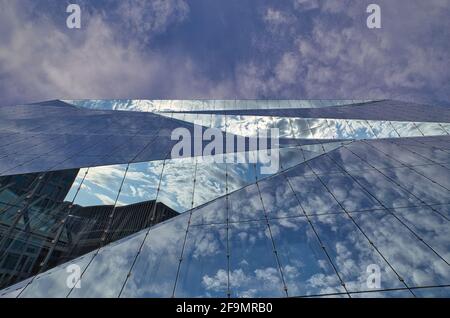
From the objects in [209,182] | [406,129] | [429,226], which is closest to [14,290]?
[209,182]

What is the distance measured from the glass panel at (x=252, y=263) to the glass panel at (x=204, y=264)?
249 mm

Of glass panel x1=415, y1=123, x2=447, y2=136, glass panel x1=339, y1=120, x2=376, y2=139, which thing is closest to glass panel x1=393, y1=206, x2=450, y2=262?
glass panel x1=339, y1=120, x2=376, y2=139

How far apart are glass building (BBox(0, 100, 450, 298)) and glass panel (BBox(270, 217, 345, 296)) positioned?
0.03m

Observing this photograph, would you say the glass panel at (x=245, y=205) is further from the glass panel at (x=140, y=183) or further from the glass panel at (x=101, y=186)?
the glass panel at (x=101, y=186)

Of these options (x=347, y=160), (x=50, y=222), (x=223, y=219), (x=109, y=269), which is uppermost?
(x=347, y=160)

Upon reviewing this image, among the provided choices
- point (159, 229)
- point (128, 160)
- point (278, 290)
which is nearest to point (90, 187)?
point (128, 160)

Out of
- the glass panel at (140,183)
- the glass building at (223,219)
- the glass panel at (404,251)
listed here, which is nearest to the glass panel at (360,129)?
the glass building at (223,219)

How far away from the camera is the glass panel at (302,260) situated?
20.2 ft

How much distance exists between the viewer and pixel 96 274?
21.4 ft

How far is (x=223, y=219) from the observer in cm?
864

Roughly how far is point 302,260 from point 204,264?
8.48 feet

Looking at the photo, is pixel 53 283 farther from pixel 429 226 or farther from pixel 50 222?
pixel 429 226

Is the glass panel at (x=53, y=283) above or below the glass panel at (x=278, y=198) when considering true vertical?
below

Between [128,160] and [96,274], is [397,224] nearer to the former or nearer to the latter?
[96,274]
